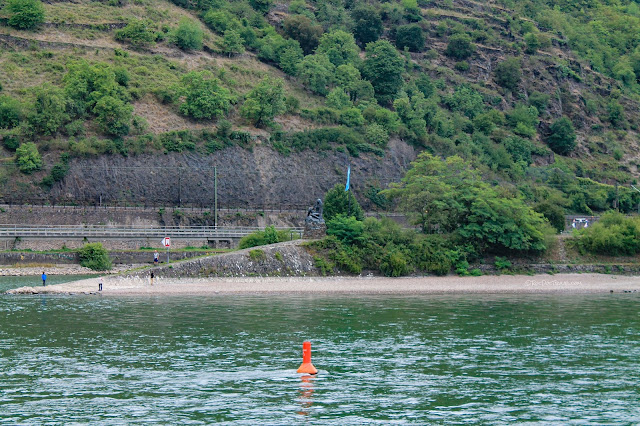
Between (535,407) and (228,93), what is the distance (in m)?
91.8

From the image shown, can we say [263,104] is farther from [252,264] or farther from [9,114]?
[252,264]

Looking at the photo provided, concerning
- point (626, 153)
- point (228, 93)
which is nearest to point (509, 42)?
point (626, 153)

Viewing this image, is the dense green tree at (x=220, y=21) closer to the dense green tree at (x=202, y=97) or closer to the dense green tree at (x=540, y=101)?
the dense green tree at (x=202, y=97)

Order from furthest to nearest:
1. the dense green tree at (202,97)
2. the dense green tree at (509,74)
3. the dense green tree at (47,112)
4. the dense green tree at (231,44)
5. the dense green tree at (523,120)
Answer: the dense green tree at (509,74) → the dense green tree at (523,120) → the dense green tree at (231,44) → the dense green tree at (202,97) → the dense green tree at (47,112)

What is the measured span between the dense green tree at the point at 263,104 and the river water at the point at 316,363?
62.5m

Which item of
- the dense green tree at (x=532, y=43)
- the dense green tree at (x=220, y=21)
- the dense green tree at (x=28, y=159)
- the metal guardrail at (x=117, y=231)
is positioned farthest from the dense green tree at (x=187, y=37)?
the dense green tree at (x=532, y=43)

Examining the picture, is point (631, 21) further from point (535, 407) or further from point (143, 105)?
point (535, 407)

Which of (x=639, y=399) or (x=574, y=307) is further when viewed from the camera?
(x=574, y=307)

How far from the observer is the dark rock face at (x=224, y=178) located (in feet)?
306

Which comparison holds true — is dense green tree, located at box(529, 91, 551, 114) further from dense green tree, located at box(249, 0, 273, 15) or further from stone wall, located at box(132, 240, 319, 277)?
stone wall, located at box(132, 240, 319, 277)

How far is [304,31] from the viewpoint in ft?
462

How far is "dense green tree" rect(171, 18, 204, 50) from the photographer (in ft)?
413

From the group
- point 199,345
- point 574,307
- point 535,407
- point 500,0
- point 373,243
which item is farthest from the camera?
point 500,0

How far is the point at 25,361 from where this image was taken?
106ft
